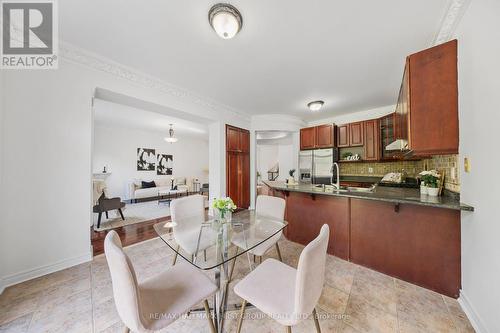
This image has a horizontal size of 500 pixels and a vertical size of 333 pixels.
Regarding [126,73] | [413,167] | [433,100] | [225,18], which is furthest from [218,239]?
[413,167]

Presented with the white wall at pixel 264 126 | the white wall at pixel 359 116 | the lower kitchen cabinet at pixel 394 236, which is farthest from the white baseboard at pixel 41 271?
the white wall at pixel 359 116

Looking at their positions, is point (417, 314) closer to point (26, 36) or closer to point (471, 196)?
point (471, 196)

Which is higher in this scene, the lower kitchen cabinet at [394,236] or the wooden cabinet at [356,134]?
the wooden cabinet at [356,134]

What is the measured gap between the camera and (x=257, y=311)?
1438mm

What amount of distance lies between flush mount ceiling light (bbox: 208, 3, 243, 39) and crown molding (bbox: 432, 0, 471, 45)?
6.01ft

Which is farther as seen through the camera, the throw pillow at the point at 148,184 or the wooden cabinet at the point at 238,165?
the throw pillow at the point at 148,184

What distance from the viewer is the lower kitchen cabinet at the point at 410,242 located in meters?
1.64

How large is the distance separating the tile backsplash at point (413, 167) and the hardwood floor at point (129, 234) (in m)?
4.30

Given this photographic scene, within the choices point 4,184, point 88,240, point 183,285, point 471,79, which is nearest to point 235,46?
point 471,79

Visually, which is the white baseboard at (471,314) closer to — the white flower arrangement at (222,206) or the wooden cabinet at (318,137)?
the white flower arrangement at (222,206)

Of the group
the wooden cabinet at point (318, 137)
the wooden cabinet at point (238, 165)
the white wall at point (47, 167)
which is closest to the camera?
the white wall at point (47, 167)

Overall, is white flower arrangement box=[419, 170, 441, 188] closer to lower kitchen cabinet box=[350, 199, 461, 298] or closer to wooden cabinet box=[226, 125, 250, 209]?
lower kitchen cabinet box=[350, 199, 461, 298]

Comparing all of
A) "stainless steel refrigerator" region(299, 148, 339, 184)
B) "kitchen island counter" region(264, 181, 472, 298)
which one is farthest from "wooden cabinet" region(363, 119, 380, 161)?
"kitchen island counter" region(264, 181, 472, 298)

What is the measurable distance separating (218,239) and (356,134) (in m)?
4.11
